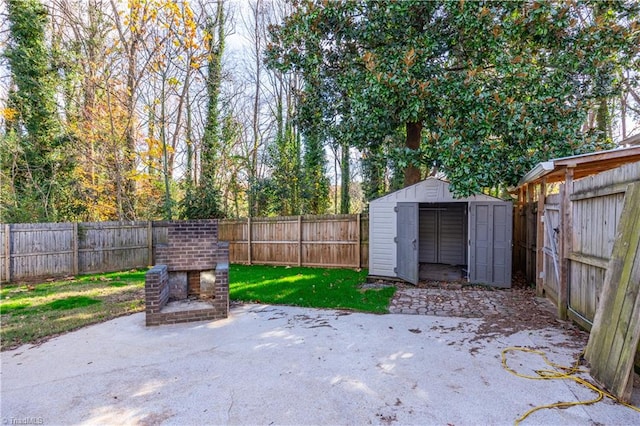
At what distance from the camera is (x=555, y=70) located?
21.9 ft

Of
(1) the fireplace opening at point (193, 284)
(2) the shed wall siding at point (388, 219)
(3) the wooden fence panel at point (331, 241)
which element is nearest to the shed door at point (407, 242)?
(2) the shed wall siding at point (388, 219)

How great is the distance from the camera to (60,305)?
5738 mm

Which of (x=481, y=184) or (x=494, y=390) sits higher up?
(x=481, y=184)

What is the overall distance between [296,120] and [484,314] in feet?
23.5

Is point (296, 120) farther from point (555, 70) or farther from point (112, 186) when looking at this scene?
point (112, 186)

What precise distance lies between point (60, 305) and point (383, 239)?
22.1ft

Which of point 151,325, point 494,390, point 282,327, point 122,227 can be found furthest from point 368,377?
point 122,227

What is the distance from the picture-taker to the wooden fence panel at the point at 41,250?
806 centimetres

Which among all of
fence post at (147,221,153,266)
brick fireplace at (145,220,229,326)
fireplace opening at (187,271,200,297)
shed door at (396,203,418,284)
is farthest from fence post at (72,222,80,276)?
shed door at (396,203,418,284)

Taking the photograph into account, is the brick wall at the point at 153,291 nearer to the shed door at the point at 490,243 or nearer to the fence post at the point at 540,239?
the shed door at the point at 490,243

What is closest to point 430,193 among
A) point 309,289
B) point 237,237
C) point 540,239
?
point 540,239

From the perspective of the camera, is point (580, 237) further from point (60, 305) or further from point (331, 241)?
point (60, 305)

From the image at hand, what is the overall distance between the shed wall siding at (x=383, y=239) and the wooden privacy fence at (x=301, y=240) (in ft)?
4.03

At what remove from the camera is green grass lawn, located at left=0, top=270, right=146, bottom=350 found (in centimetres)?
450
